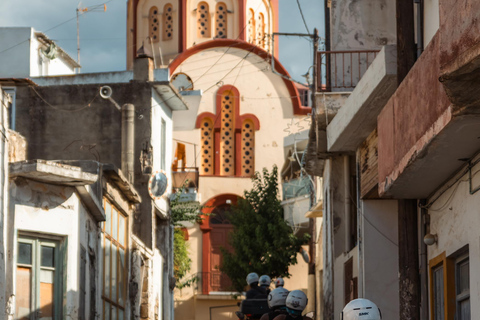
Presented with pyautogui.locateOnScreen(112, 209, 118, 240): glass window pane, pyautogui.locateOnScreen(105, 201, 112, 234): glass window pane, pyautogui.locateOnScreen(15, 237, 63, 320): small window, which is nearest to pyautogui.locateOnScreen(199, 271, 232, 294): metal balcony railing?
pyautogui.locateOnScreen(112, 209, 118, 240): glass window pane

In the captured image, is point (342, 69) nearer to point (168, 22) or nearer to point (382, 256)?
point (382, 256)

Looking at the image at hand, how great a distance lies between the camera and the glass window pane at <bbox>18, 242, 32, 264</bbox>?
552 inches

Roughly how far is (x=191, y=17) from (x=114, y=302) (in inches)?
1050

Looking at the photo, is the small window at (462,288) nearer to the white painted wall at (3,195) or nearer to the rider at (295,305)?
the rider at (295,305)

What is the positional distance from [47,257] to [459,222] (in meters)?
6.29

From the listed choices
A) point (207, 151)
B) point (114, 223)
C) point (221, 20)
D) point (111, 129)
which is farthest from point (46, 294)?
point (221, 20)

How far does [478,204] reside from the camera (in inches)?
408

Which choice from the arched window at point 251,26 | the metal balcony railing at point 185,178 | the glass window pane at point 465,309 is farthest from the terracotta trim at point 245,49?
the glass window pane at point 465,309

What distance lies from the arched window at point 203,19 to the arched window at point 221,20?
399 mm

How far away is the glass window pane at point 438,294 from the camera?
12289mm

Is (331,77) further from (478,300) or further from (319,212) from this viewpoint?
(319,212)

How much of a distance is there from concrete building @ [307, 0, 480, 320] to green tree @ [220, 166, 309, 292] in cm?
1599

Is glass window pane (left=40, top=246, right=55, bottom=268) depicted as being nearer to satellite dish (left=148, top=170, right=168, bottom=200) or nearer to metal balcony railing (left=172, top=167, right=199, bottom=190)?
satellite dish (left=148, top=170, right=168, bottom=200)

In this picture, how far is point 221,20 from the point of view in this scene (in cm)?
4459
